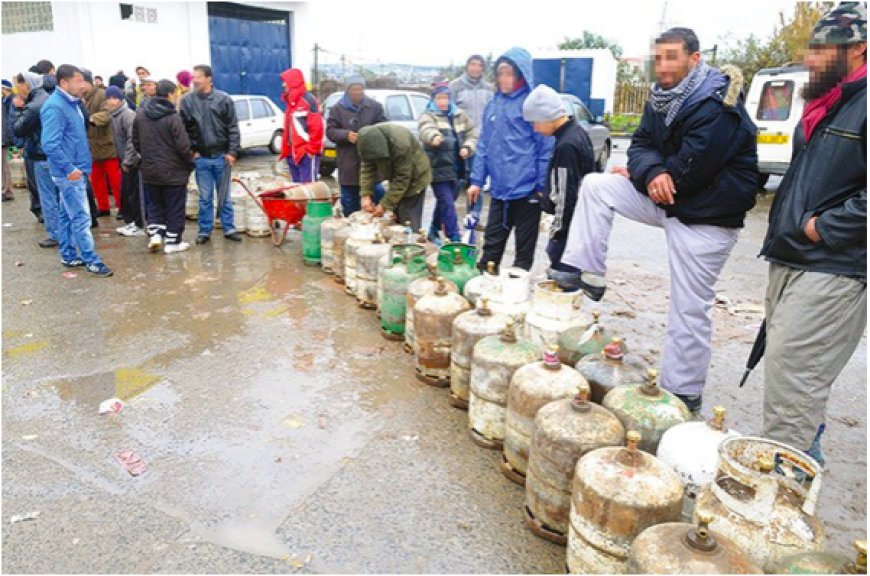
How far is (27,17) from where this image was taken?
18219 millimetres

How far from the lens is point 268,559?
112 inches

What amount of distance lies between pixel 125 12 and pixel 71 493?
17.5m

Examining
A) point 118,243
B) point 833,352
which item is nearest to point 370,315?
point 833,352

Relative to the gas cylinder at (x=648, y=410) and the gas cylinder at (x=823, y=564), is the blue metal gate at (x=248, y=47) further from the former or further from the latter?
the gas cylinder at (x=823, y=564)

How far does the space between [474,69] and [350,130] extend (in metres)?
1.74

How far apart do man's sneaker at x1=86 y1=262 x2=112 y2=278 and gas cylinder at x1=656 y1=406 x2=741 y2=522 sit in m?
6.16

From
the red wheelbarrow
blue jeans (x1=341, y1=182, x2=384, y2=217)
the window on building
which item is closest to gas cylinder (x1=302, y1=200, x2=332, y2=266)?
the red wheelbarrow

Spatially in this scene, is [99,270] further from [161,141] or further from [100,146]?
[100,146]

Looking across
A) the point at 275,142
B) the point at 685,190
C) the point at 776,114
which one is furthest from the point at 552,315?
the point at 275,142

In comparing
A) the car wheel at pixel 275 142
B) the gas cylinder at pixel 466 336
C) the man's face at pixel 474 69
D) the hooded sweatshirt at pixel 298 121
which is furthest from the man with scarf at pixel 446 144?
the car wheel at pixel 275 142

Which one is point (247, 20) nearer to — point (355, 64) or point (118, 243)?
point (355, 64)

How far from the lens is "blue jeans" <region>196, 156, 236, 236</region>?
802 centimetres

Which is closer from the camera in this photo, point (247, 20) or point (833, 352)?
point (833, 352)

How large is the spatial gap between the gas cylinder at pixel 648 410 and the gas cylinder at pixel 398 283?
91.4 inches
